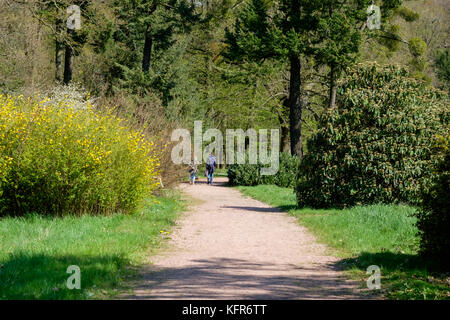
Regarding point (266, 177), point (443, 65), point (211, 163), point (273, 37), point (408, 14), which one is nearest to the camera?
point (273, 37)

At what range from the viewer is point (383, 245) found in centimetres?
1041

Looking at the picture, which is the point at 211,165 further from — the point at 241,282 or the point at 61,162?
the point at 241,282

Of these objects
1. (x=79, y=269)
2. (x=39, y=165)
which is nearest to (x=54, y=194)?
(x=39, y=165)

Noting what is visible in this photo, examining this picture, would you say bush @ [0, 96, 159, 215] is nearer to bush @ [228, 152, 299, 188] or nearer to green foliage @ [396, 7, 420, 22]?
bush @ [228, 152, 299, 188]

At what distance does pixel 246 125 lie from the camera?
41844 mm

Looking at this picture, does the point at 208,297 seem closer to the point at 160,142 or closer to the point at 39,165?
the point at 39,165

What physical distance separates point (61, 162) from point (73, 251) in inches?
158

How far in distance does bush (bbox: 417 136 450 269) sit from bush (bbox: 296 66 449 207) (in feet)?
22.5

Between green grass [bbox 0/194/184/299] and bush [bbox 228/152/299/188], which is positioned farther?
bush [bbox 228/152/299/188]

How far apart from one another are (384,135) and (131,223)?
824cm

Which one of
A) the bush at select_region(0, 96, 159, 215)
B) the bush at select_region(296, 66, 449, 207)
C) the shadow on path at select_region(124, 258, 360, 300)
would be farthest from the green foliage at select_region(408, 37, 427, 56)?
the shadow on path at select_region(124, 258, 360, 300)

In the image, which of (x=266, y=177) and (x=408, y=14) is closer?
(x=408, y=14)

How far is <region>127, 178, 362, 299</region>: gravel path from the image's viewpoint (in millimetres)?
7055

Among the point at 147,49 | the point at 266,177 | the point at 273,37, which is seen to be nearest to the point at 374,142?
the point at 273,37
